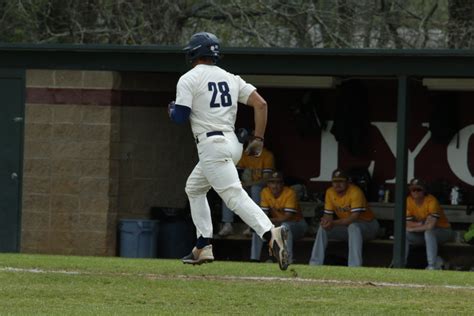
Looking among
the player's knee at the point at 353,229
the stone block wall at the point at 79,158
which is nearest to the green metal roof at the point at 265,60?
the stone block wall at the point at 79,158

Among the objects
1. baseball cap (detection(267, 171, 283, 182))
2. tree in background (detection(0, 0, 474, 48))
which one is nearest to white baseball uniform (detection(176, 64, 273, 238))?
baseball cap (detection(267, 171, 283, 182))

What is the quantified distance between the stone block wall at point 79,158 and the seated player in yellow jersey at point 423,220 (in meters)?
3.62

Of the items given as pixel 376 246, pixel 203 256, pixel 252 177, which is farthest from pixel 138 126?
pixel 203 256

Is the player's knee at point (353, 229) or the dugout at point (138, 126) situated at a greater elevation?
the dugout at point (138, 126)

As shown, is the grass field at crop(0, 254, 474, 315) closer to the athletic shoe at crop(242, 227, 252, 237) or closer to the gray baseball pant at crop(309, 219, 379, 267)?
the gray baseball pant at crop(309, 219, 379, 267)

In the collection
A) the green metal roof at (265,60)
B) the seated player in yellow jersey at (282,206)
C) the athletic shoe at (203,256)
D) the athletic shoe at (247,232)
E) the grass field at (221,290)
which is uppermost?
the green metal roof at (265,60)

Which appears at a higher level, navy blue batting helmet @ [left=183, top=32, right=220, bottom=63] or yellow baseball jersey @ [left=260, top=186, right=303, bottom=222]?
navy blue batting helmet @ [left=183, top=32, right=220, bottom=63]

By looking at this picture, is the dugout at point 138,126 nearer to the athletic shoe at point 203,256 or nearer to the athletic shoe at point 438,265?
the athletic shoe at point 438,265

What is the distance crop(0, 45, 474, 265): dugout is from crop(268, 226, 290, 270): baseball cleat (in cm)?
574

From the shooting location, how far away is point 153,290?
10727 millimetres

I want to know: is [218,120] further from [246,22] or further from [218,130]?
[246,22]

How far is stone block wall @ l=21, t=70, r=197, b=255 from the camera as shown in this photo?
1758 centimetres

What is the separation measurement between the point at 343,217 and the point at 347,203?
0.19 meters

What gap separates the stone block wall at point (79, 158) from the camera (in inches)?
692
